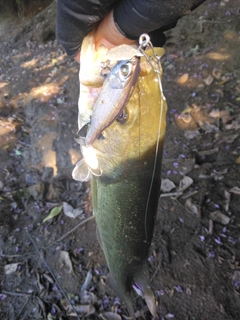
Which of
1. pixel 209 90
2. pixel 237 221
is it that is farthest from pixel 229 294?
pixel 209 90

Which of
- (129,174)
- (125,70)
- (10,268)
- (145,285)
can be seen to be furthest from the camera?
(10,268)

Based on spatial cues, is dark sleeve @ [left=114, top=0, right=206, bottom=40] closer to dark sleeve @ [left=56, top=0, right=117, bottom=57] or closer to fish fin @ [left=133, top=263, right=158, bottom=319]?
dark sleeve @ [left=56, top=0, right=117, bottom=57]

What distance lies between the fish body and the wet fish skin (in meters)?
0.01

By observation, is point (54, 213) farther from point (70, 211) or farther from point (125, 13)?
point (125, 13)

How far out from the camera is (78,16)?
1.32 m

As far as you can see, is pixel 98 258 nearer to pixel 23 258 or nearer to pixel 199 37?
pixel 23 258

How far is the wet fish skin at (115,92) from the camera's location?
105 cm

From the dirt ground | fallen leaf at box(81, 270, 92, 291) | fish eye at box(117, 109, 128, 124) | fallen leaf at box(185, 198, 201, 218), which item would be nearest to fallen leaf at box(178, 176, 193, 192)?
the dirt ground

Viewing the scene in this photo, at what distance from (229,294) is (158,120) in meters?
2.15

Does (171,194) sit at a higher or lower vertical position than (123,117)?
lower

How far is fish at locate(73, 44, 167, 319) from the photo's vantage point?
129 centimetres

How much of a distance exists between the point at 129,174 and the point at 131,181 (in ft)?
0.19

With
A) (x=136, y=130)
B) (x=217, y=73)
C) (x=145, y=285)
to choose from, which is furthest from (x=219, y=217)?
(x=217, y=73)

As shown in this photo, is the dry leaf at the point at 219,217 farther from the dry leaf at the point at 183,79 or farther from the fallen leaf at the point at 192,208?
the dry leaf at the point at 183,79
